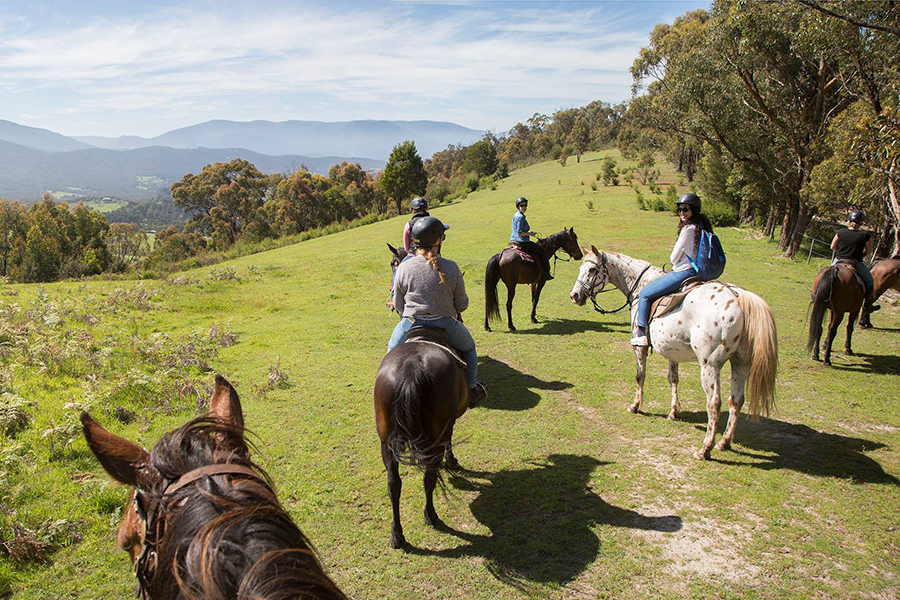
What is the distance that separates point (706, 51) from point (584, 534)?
23168mm

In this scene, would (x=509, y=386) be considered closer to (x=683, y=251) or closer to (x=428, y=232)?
(x=683, y=251)

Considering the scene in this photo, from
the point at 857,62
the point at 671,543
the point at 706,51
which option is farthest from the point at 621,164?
the point at 671,543

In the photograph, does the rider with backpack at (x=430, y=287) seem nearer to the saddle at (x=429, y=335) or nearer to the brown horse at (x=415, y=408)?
the saddle at (x=429, y=335)

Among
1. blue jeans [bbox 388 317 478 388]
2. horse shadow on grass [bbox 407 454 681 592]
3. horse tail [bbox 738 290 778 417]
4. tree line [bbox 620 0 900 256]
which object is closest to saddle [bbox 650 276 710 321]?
horse tail [bbox 738 290 778 417]

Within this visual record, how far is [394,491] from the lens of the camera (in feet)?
13.8

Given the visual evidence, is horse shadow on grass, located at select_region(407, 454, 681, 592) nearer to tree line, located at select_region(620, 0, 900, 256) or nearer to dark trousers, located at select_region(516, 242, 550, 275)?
dark trousers, located at select_region(516, 242, 550, 275)

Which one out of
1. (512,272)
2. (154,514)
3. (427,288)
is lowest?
(154,514)

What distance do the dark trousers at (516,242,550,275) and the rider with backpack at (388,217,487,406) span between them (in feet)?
22.7

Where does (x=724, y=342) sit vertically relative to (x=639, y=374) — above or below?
above

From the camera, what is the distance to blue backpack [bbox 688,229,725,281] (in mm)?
5949

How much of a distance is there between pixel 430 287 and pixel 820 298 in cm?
785

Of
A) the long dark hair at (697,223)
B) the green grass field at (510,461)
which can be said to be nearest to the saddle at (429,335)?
the green grass field at (510,461)

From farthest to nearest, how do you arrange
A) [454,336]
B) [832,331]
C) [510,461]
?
[832,331] < [510,461] < [454,336]

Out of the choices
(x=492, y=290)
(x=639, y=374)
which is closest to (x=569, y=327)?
(x=492, y=290)
